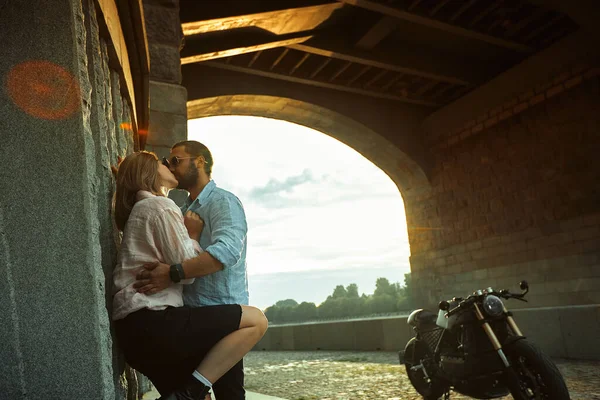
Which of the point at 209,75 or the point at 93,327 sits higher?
the point at 209,75

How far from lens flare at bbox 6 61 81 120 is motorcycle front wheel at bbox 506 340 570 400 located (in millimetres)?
2929

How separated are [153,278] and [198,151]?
0.88 m

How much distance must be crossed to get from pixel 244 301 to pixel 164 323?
52 centimetres

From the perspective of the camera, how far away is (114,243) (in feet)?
7.29

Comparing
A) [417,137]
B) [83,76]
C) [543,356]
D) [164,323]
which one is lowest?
[543,356]

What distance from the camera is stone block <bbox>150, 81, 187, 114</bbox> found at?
4922 mm

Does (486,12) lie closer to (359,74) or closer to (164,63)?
(359,74)

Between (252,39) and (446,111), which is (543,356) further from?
(446,111)

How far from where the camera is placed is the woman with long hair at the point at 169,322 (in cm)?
192

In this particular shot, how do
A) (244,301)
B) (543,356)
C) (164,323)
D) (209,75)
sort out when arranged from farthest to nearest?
1. (209,75)
2. (543,356)
3. (244,301)
4. (164,323)

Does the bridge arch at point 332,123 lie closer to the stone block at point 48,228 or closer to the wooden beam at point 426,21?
the wooden beam at point 426,21

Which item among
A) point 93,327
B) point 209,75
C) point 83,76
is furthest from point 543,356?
point 209,75

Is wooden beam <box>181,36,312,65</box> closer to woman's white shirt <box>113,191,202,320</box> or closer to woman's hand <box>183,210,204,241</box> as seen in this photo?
woman's hand <box>183,210,204,241</box>

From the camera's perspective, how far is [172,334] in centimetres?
192
